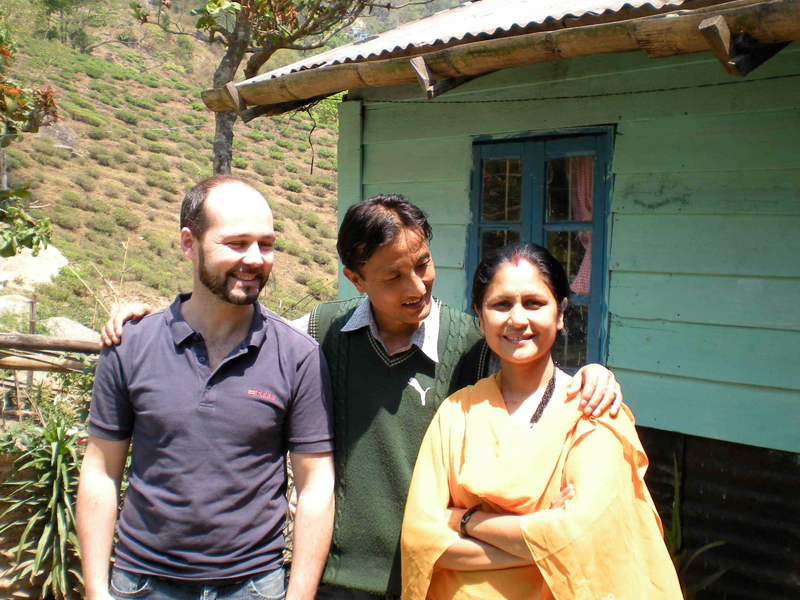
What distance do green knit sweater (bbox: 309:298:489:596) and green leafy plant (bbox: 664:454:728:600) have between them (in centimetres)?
189

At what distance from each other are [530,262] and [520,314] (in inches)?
5.8

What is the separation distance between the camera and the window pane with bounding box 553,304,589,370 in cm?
367

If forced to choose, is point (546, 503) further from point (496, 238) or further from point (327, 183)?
point (327, 183)

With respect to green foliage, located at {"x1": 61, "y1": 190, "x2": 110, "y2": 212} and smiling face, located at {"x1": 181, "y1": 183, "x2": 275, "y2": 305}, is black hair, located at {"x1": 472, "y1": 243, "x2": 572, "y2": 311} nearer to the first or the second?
smiling face, located at {"x1": 181, "y1": 183, "x2": 275, "y2": 305}

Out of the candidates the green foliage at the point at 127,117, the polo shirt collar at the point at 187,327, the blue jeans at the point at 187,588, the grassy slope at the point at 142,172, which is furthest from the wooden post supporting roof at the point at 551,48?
the green foliage at the point at 127,117

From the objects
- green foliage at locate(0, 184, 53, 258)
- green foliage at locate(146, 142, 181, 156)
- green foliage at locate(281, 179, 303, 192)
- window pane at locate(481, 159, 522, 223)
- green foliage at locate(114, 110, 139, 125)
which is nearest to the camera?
window pane at locate(481, 159, 522, 223)

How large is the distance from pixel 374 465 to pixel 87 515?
2.57 feet

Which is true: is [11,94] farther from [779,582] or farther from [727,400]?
[779,582]

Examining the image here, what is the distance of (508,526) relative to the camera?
4.99 feet

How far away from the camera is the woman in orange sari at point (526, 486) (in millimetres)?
1474

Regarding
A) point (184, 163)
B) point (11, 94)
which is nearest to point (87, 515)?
point (11, 94)

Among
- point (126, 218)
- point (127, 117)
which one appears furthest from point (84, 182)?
point (127, 117)

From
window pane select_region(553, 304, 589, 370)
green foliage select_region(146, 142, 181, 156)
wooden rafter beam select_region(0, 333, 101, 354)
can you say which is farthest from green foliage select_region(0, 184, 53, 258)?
green foliage select_region(146, 142, 181, 156)

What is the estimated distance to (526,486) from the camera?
5.06 ft
